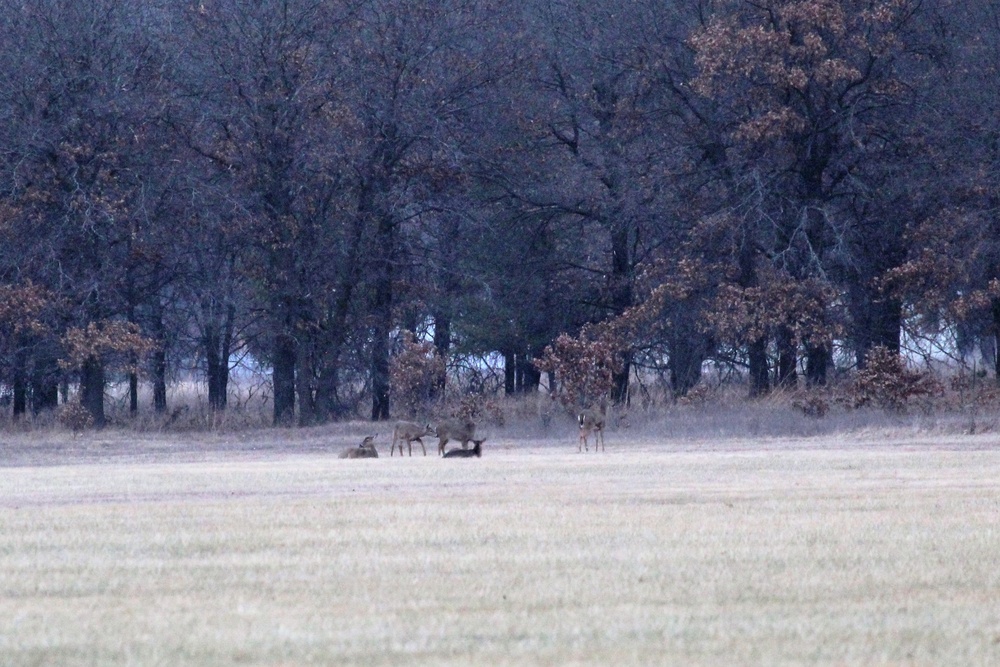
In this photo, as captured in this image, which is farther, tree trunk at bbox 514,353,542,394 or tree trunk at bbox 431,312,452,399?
tree trunk at bbox 514,353,542,394

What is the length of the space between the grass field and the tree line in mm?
14603

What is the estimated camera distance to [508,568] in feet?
35.8

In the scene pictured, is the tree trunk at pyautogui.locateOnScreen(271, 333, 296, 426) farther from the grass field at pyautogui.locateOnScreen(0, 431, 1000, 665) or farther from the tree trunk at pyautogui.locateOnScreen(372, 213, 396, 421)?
the grass field at pyautogui.locateOnScreen(0, 431, 1000, 665)

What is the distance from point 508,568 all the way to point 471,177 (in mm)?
27250

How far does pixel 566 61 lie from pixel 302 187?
8.18 metres

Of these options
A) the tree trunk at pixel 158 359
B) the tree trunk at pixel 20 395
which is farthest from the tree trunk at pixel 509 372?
the tree trunk at pixel 20 395

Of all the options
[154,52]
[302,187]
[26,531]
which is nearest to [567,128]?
[302,187]

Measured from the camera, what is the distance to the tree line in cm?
3338

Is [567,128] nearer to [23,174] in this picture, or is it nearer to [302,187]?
[302,187]

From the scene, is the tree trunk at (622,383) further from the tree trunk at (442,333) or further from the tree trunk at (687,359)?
the tree trunk at (442,333)

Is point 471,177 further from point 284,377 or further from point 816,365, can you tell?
point 816,365

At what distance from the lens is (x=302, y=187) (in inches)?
1380

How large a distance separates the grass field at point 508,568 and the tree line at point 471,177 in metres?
14.6

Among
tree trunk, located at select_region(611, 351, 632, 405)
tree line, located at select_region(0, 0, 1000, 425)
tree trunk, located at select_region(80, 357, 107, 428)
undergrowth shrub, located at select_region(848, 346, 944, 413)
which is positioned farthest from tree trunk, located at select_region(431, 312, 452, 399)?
undergrowth shrub, located at select_region(848, 346, 944, 413)
